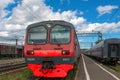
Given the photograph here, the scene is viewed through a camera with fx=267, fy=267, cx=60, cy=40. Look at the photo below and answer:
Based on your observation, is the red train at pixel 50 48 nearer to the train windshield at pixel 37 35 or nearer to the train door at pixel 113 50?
the train windshield at pixel 37 35

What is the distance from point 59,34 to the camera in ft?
42.6

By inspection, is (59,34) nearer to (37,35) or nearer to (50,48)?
(50,48)

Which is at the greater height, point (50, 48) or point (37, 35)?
point (37, 35)

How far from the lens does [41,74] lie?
485 inches

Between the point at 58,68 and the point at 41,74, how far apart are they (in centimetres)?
84

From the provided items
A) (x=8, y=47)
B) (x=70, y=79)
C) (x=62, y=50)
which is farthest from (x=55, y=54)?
(x=8, y=47)

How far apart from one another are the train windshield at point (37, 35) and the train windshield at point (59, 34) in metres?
0.39

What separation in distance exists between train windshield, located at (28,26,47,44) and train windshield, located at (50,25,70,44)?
394 mm

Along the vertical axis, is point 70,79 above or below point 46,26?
below

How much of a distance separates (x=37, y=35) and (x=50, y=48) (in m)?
1.09

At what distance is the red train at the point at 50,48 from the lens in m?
12.4

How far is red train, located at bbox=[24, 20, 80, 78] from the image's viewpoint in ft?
40.8

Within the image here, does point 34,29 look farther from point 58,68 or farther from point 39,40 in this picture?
point 58,68

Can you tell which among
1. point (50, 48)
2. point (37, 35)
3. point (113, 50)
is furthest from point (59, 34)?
point (113, 50)
